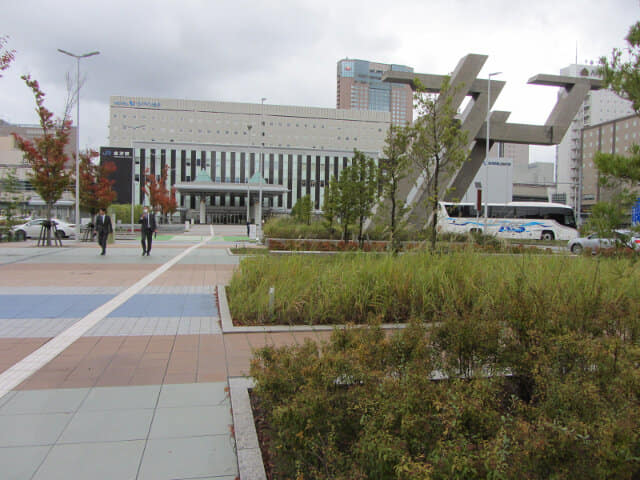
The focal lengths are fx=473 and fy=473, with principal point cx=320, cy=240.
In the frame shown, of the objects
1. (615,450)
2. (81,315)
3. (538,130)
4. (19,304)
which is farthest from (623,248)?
(538,130)

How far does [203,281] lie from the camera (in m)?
11.5

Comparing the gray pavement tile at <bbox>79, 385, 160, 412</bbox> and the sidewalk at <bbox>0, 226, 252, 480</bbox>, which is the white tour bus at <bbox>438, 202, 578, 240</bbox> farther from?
the gray pavement tile at <bbox>79, 385, 160, 412</bbox>

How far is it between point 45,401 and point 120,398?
60 cm

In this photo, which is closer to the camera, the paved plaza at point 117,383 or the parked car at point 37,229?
the paved plaza at point 117,383

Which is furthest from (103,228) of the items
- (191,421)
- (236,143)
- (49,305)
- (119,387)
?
(236,143)

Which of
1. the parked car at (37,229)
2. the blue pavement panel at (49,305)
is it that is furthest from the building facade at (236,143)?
the blue pavement panel at (49,305)

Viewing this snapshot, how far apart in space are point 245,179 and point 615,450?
296ft

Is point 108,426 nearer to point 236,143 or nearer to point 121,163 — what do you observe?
point 121,163

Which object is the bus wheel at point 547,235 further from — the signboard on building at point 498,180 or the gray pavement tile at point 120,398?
the gray pavement tile at point 120,398

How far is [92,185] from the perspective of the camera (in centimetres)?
3591

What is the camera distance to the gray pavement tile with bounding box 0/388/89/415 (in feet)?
12.5

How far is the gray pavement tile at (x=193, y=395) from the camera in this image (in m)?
4.01

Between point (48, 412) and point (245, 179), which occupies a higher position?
point (245, 179)

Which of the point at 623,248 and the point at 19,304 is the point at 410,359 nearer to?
the point at 623,248
